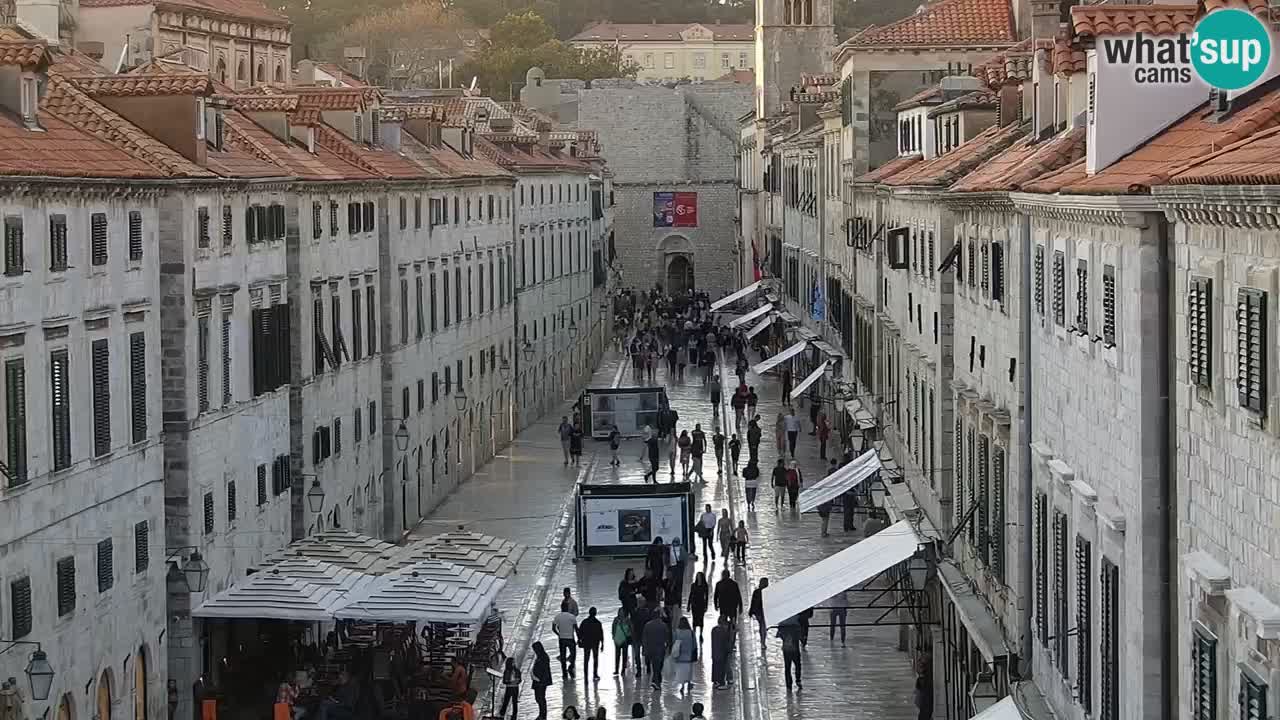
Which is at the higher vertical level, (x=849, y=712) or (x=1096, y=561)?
(x=1096, y=561)

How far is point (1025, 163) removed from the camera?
23.9 meters

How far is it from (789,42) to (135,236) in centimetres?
8537

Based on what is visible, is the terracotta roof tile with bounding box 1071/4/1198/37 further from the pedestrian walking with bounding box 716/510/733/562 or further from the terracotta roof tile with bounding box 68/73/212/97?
the pedestrian walking with bounding box 716/510/733/562

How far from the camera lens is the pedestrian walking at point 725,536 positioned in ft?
141

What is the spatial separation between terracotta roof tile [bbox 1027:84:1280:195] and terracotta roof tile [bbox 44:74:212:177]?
645 inches

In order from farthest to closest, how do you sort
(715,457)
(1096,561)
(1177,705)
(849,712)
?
(715,457), (849,712), (1096,561), (1177,705)

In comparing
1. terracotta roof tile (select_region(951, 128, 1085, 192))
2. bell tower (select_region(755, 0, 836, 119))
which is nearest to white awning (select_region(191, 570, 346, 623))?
terracotta roof tile (select_region(951, 128, 1085, 192))

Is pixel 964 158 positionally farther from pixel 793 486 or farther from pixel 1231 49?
pixel 793 486

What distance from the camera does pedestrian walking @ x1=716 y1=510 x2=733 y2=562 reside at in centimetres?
4309

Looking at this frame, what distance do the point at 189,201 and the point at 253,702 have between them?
7.29 m

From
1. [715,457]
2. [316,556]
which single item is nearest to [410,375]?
[715,457]

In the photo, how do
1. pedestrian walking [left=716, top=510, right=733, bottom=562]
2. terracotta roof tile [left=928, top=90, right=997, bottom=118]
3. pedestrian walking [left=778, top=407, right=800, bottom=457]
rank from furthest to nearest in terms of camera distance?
1. pedestrian walking [left=778, top=407, right=800, bottom=457]
2. pedestrian walking [left=716, top=510, right=733, bottom=562]
3. terracotta roof tile [left=928, top=90, right=997, bottom=118]

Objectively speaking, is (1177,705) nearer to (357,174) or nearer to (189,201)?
(189,201)

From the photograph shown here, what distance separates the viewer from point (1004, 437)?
83.1 ft
